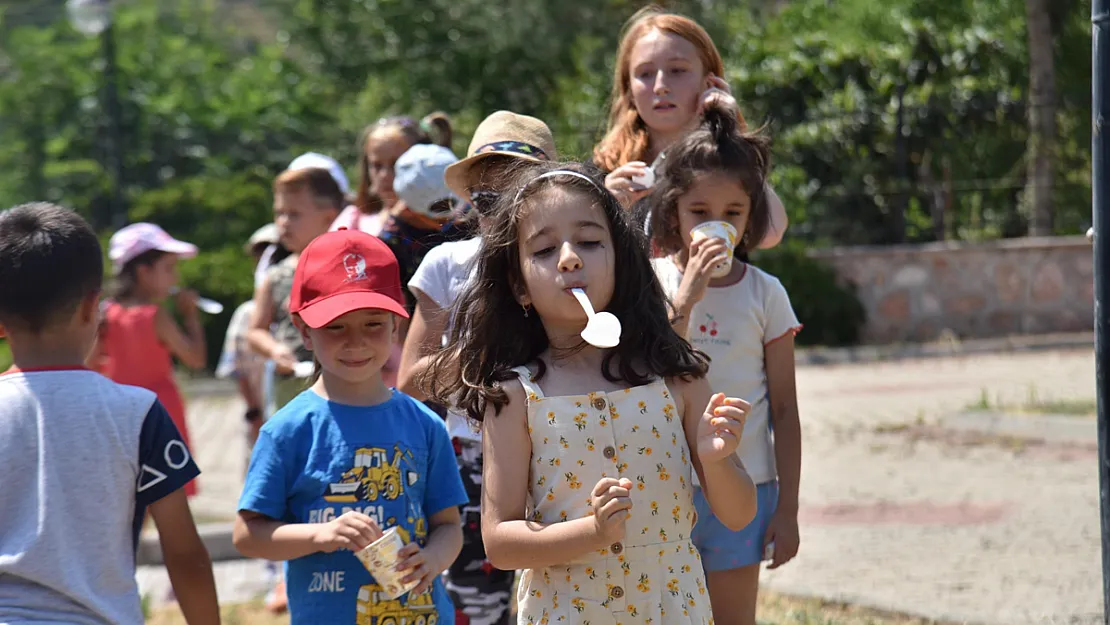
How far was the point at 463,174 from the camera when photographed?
380cm

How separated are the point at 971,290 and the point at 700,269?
13423mm

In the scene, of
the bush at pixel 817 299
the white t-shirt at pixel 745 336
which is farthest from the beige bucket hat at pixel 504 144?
the bush at pixel 817 299

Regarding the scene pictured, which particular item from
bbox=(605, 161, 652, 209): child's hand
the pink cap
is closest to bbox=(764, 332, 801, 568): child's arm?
bbox=(605, 161, 652, 209): child's hand

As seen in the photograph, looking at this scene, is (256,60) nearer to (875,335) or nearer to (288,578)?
(875,335)

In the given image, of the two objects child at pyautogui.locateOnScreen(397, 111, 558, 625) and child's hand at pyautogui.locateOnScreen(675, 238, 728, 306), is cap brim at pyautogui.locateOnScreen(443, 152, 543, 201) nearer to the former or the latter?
child at pyautogui.locateOnScreen(397, 111, 558, 625)

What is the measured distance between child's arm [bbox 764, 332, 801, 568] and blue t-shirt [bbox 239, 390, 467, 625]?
0.94 meters

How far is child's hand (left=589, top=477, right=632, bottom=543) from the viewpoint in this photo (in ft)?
8.07

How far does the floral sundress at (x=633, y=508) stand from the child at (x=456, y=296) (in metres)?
0.82

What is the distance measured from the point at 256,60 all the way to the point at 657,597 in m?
34.1

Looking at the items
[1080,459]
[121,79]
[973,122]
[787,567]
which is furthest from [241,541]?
[121,79]

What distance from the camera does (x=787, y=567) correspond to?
20.6 ft

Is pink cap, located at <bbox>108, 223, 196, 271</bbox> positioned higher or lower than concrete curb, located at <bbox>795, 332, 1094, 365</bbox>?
higher

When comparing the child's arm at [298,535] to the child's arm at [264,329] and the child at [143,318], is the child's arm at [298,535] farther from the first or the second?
the child at [143,318]

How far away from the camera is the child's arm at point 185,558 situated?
286cm
